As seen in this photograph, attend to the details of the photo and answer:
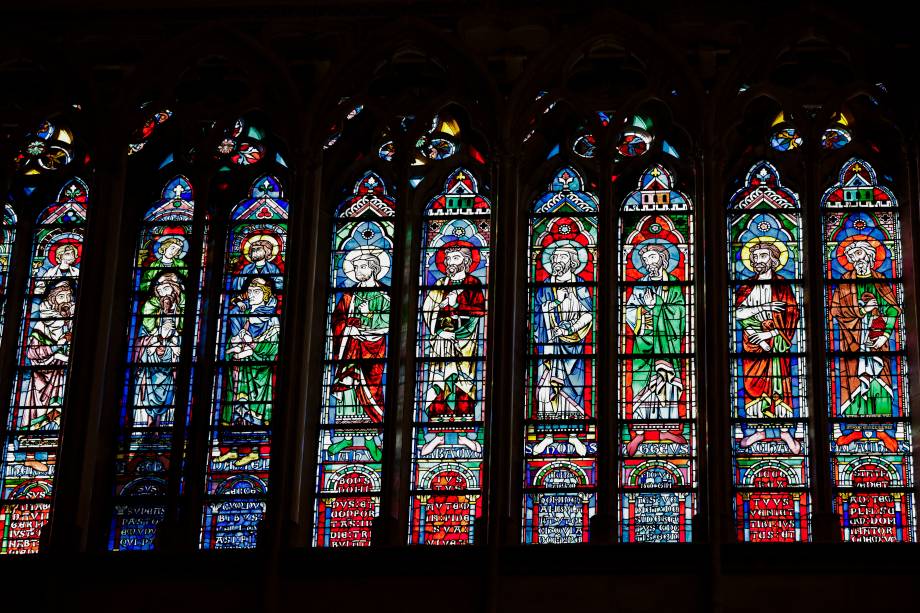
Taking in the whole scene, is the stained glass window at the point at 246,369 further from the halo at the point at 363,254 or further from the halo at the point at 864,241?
the halo at the point at 864,241

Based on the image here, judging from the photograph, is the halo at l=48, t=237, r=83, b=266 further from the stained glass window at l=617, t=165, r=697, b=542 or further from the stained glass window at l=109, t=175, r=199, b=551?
the stained glass window at l=617, t=165, r=697, b=542

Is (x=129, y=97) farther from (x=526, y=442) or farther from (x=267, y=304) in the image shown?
(x=526, y=442)

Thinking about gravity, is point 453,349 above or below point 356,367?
above

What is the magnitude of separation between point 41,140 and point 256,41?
1.74 metres

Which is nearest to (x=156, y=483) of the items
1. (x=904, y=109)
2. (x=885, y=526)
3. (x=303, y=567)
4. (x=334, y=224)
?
(x=303, y=567)

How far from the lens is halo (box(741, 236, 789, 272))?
12562 mm

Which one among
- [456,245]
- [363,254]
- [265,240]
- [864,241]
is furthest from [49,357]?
[864,241]

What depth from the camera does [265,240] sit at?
13.0 metres

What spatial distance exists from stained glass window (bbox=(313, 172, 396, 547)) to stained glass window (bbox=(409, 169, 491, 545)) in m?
0.26

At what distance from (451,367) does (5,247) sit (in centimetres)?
330

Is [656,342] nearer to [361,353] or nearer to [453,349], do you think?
[453,349]

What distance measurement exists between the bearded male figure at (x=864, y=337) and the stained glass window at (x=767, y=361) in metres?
0.26

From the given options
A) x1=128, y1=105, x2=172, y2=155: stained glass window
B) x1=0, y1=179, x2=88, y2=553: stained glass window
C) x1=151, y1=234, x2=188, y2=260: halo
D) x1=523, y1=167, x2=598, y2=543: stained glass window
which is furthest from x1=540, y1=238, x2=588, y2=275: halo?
x1=0, y1=179, x2=88, y2=553: stained glass window

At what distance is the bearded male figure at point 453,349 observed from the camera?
1222 centimetres
